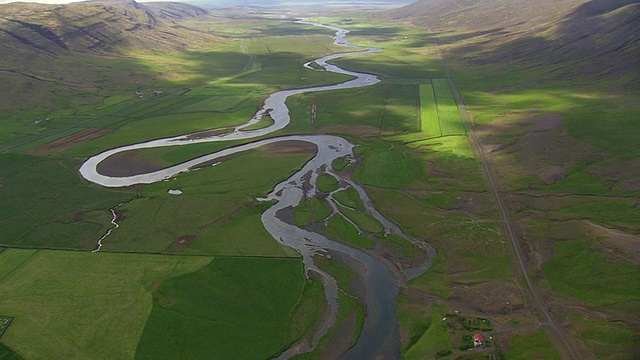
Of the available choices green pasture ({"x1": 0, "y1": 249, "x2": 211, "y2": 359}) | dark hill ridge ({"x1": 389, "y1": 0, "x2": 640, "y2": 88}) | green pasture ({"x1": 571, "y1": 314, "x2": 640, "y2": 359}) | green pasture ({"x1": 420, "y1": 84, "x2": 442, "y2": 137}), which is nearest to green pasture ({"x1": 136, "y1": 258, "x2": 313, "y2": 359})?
green pasture ({"x1": 0, "y1": 249, "x2": 211, "y2": 359})

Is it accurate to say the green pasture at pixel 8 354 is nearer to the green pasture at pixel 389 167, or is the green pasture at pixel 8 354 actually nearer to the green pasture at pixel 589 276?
the green pasture at pixel 389 167

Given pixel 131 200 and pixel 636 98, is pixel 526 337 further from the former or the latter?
pixel 636 98

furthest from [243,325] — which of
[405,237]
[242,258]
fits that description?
[405,237]

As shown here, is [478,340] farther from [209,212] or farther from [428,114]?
[428,114]

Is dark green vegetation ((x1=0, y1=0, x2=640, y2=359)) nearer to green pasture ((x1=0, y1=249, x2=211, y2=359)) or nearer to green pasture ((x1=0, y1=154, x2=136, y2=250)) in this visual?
green pasture ((x1=0, y1=249, x2=211, y2=359))

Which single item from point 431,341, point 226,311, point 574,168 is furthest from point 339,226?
point 574,168

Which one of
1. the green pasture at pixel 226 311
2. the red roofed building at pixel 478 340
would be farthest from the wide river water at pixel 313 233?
the red roofed building at pixel 478 340
